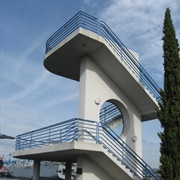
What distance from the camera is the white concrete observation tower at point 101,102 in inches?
461

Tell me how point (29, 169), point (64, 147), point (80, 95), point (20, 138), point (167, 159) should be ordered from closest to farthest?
1. point (167, 159)
2. point (64, 147)
3. point (80, 95)
4. point (20, 138)
5. point (29, 169)

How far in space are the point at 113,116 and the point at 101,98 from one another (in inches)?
78.5

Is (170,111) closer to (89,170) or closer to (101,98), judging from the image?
(101,98)

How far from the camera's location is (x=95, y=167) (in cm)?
1234

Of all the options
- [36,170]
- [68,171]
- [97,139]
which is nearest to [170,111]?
[97,139]

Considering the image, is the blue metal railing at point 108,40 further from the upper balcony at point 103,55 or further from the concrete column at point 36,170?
the concrete column at point 36,170

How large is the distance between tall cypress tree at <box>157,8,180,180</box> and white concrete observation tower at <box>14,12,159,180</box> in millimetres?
2232

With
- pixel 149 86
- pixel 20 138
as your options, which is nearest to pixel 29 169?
pixel 20 138

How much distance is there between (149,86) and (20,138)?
775cm

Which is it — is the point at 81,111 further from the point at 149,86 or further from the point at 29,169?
the point at 29,169

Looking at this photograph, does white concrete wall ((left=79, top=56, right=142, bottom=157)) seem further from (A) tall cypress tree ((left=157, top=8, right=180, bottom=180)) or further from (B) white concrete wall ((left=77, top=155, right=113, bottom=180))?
(A) tall cypress tree ((left=157, top=8, right=180, bottom=180))

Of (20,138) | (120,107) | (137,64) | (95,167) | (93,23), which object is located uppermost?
(93,23)

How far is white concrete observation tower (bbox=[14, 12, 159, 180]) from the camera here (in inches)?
461

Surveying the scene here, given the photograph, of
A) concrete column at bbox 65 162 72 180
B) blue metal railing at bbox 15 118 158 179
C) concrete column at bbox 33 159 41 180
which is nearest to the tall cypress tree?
blue metal railing at bbox 15 118 158 179
